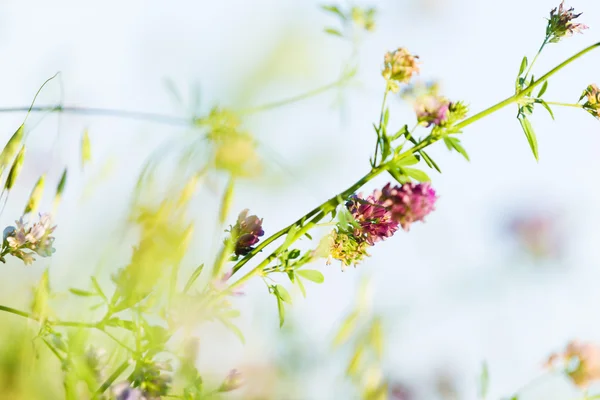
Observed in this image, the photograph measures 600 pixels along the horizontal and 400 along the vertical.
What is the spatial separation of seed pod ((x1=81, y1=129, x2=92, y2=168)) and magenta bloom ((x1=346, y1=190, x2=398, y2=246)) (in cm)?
29

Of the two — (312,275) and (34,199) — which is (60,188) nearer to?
(34,199)

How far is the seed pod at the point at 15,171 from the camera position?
28.8 inches

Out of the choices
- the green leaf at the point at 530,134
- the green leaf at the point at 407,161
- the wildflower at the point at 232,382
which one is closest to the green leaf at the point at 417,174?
the green leaf at the point at 407,161

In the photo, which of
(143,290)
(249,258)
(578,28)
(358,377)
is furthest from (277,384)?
(578,28)

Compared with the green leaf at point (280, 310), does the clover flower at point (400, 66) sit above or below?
above

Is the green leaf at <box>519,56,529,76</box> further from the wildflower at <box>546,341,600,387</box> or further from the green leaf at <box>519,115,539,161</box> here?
the wildflower at <box>546,341,600,387</box>

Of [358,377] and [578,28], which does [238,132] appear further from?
[578,28]

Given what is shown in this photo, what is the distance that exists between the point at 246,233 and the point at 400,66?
0.22 metres

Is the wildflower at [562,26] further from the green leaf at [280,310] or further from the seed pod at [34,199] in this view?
the seed pod at [34,199]

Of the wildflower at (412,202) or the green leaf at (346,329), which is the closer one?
the wildflower at (412,202)

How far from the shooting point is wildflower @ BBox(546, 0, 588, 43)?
818mm

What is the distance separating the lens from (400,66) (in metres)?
0.70

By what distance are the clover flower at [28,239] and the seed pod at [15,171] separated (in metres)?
0.04

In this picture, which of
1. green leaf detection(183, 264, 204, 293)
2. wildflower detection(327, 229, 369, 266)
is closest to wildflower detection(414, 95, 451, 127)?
wildflower detection(327, 229, 369, 266)
